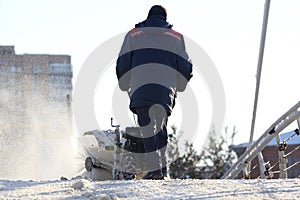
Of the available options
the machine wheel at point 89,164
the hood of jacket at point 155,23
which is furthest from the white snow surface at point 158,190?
the machine wheel at point 89,164

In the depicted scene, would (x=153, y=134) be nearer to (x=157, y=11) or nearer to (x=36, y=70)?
(x=157, y=11)

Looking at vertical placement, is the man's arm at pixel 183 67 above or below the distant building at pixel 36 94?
below

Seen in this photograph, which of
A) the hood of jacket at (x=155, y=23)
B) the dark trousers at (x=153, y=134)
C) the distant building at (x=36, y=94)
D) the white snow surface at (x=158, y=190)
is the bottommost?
the white snow surface at (x=158, y=190)

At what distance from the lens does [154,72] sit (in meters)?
9.26

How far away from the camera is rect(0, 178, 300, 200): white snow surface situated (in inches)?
260

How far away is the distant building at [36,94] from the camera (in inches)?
949

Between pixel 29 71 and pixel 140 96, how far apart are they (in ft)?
54.9

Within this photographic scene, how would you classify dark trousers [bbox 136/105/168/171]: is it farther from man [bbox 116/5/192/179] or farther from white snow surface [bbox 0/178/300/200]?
white snow surface [bbox 0/178/300/200]

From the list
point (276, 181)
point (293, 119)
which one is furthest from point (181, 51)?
point (276, 181)

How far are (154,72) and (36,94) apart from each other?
1616cm

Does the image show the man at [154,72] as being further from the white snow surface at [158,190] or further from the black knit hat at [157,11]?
the white snow surface at [158,190]

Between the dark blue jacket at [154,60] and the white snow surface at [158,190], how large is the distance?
6.51ft

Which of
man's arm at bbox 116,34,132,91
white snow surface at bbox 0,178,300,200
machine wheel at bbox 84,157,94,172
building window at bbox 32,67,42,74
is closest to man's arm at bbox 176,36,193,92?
man's arm at bbox 116,34,132,91

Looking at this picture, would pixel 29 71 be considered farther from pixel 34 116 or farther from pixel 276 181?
pixel 276 181
